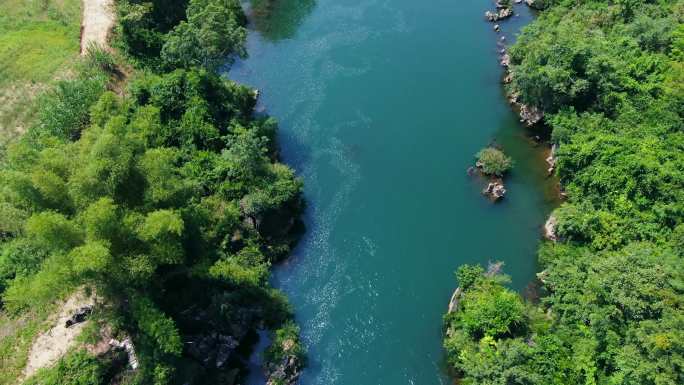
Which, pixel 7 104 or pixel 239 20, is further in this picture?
pixel 239 20

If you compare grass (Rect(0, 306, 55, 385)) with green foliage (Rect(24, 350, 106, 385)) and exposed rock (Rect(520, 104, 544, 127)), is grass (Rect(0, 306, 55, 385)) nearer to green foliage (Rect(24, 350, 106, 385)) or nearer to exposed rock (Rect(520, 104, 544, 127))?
green foliage (Rect(24, 350, 106, 385))

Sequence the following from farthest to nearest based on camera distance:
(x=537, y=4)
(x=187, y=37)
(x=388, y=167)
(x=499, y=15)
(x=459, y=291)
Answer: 1. (x=537, y=4)
2. (x=499, y=15)
3. (x=388, y=167)
4. (x=187, y=37)
5. (x=459, y=291)

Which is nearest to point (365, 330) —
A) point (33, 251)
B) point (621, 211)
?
point (621, 211)

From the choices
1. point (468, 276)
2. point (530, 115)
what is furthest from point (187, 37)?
point (530, 115)

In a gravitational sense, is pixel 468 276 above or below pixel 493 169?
below

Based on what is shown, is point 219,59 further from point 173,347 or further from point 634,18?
point 634,18

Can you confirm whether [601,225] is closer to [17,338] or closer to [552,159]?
[552,159]
